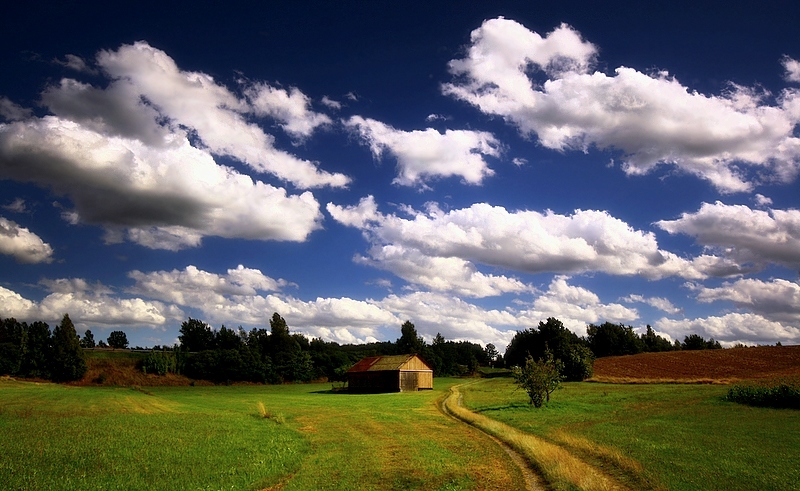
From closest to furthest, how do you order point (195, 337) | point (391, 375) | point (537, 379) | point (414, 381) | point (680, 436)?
Answer: point (680, 436)
point (537, 379)
point (391, 375)
point (414, 381)
point (195, 337)

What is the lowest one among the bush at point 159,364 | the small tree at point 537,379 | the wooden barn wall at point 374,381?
the wooden barn wall at point 374,381

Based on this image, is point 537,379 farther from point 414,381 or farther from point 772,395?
point 414,381

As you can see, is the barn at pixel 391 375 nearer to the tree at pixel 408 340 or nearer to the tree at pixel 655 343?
the tree at pixel 408 340

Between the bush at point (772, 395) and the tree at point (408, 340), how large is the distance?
11419 cm

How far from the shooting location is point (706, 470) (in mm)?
20078

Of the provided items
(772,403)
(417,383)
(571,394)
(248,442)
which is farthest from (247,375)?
(772,403)

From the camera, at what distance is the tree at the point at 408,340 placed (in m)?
158

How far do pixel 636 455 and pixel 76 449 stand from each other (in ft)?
90.7

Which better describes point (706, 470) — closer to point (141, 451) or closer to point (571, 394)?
point (141, 451)

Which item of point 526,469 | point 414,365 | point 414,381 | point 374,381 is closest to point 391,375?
point 374,381

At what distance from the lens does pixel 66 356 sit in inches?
3752

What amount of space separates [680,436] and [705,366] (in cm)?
6683

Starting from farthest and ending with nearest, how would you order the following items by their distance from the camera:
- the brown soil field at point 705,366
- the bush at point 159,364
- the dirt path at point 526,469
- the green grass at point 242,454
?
the bush at point 159,364 < the brown soil field at point 705,366 < the green grass at point 242,454 < the dirt path at point 526,469

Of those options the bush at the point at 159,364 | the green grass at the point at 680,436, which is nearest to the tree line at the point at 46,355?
the bush at the point at 159,364
